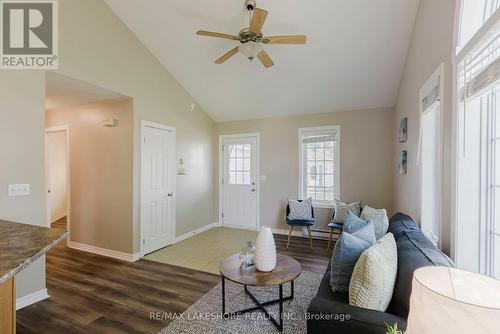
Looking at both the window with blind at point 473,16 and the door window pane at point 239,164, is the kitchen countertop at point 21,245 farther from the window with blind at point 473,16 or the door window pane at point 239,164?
the door window pane at point 239,164

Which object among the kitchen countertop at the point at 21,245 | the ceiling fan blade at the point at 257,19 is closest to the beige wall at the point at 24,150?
the kitchen countertop at the point at 21,245

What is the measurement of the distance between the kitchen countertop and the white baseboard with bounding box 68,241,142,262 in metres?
1.89

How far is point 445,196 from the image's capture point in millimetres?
1682

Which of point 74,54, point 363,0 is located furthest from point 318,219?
point 74,54

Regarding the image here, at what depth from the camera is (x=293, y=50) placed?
10.9ft

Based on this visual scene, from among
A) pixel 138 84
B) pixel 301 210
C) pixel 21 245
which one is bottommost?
pixel 301 210

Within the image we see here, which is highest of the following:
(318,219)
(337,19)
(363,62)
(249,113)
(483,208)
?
(337,19)

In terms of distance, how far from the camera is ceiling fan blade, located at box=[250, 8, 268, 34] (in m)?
2.11

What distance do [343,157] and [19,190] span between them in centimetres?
447

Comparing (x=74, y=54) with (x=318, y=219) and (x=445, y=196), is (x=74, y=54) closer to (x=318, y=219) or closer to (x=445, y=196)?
(x=445, y=196)

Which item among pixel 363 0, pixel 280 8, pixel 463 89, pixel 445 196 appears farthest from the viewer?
pixel 280 8

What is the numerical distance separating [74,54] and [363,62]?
3.65 m

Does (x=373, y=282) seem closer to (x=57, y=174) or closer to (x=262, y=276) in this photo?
(x=262, y=276)

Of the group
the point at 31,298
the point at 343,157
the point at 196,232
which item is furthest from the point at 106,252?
the point at 343,157
